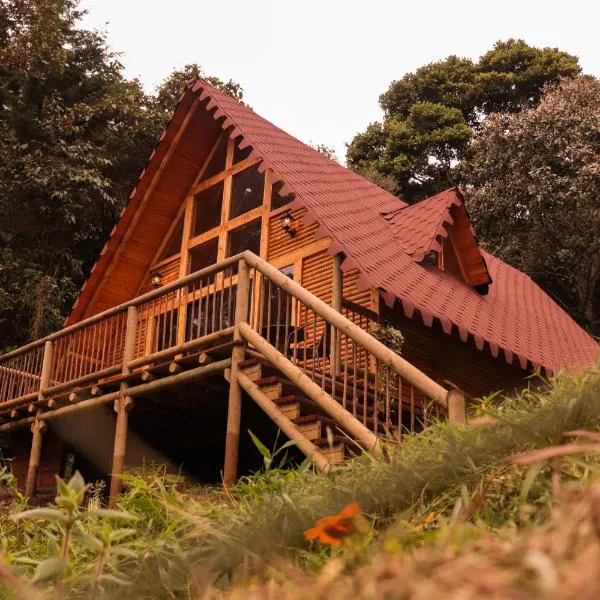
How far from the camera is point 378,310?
439 inches

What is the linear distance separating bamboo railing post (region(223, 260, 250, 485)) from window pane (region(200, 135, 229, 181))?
746 cm

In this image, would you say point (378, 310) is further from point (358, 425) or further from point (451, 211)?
point (358, 425)

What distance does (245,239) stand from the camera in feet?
47.2

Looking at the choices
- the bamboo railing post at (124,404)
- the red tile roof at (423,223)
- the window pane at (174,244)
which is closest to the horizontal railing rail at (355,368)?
the bamboo railing post at (124,404)

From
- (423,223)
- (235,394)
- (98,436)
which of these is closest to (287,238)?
(423,223)

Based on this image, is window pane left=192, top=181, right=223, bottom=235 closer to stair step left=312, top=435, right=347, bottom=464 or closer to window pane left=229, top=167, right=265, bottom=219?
window pane left=229, top=167, right=265, bottom=219

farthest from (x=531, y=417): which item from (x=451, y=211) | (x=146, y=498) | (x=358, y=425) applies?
(x=451, y=211)

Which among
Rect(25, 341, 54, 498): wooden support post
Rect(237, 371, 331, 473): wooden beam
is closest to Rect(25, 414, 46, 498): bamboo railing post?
Rect(25, 341, 54, 498): wooden support post

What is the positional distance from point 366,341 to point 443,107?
2713cm

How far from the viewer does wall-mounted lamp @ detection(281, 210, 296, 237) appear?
12.9m

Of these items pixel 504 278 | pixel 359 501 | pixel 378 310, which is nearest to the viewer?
pixel 359 501

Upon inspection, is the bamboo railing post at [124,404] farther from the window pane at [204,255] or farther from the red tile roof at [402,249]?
the window pane at [204,255]

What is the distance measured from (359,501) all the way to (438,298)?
8.80 metres

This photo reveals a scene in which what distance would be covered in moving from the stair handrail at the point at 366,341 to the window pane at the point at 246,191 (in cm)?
634
